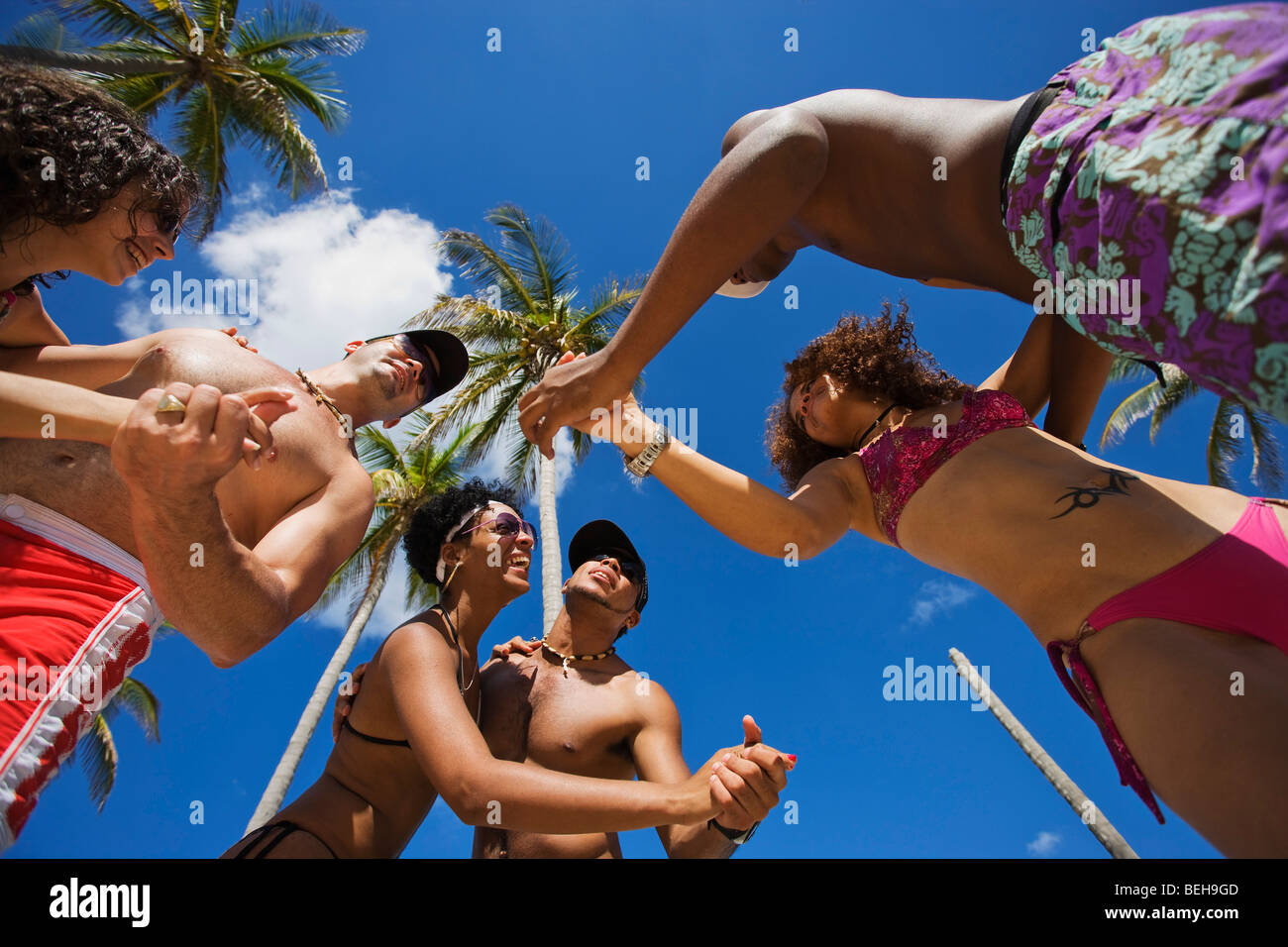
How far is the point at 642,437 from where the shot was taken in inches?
94.6

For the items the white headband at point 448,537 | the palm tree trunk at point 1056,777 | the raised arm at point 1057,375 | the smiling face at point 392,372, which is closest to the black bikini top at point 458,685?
the white headband at point 448,537

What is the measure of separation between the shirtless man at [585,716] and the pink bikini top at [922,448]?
1.24 m

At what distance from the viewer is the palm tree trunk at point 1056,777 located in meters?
10.9

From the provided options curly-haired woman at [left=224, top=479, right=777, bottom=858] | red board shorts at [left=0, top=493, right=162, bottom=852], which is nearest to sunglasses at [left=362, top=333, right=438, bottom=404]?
curly-haired woman at [left=224, top=479, right=777, bottom=858]

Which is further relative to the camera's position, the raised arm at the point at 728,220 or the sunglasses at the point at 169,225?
the sunglasses at the point at 169,225

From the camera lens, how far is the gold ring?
61.7 inches

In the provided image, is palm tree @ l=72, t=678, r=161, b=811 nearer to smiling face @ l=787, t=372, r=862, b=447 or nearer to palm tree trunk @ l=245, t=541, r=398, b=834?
palm tree trunk @ l=245, t=541, r=398, b=834

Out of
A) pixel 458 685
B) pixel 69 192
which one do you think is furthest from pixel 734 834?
pixel 69 192

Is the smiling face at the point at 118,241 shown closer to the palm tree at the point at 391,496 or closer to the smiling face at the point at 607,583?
the smiling face at the point at 607,583

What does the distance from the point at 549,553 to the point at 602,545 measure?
724 cm

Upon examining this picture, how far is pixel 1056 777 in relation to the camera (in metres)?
12.5

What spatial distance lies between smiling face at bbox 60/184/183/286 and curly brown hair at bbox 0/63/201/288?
0.7 inches
